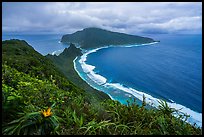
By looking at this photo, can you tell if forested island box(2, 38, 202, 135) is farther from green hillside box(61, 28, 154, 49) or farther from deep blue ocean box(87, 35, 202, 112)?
green hillside box(61, 28, 154, 49)

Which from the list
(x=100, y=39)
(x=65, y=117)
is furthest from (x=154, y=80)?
(x=100, y=39)

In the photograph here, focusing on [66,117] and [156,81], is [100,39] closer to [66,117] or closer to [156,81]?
[156,81]

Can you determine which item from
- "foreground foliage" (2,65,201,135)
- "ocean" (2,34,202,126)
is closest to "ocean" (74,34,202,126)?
"ocean" (2,34,202,126)

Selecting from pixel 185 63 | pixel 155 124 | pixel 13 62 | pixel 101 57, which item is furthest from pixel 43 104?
pixel 101 57

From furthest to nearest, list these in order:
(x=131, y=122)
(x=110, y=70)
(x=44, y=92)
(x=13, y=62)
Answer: (x=110, y=70) → (x=13, y=62) → (x=44, y=92) → (x=131, y=122)

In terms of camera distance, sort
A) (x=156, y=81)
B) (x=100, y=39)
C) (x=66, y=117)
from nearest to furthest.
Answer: (x=66, y=117) < (x=156, y=81) < (x=100, y=39)

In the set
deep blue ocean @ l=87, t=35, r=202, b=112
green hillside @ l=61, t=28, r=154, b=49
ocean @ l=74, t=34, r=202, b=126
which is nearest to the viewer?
ocean @ l=74, t=34, r=202, b=126

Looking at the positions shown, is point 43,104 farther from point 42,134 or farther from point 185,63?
point 185,63

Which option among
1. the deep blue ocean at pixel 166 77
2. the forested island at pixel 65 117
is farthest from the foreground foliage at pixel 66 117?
the deep blue ocean at pixel 166 77
